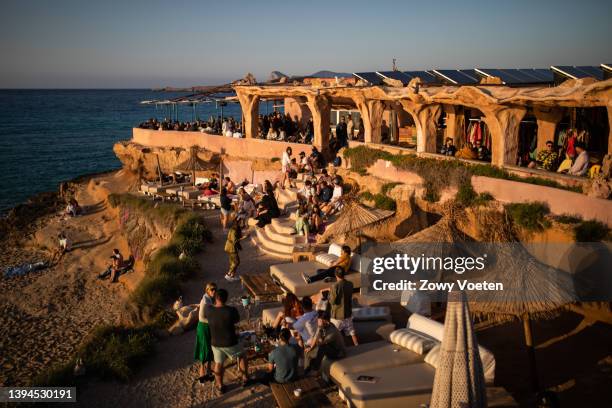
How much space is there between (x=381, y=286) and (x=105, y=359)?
5.79 metres

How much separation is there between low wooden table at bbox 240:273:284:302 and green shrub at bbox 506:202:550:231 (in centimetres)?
683

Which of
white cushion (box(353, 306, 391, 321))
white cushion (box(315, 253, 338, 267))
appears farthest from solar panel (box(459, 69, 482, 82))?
white cushion (box(353, 306, 391, 321))

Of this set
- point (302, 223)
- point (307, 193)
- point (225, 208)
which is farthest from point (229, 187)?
point (302, 223)

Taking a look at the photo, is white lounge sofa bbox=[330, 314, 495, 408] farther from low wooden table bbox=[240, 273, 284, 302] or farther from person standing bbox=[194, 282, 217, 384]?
low wooden table bbox=[240, 273, 284, 302]

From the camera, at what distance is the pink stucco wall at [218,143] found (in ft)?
78.3

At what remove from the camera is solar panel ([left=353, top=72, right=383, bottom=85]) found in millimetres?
19938

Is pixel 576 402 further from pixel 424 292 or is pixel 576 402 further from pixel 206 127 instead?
pixel 206 127

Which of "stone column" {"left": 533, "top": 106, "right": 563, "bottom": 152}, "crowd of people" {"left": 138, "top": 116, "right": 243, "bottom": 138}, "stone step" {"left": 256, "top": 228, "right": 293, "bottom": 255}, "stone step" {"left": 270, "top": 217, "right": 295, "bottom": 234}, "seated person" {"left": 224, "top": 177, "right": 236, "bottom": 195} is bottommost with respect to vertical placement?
"stone step" {"left": 256, "top": 228, "right": 293, "bottom": 255}

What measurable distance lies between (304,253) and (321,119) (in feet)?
32.9

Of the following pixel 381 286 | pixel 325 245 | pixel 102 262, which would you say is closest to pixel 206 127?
pixel 102 262

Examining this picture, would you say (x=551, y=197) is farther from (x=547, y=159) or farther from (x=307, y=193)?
(x=307, y=193)

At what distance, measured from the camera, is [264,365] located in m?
8.98

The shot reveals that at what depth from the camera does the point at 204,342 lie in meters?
8.25

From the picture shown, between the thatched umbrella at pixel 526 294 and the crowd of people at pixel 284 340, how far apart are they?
239cm
